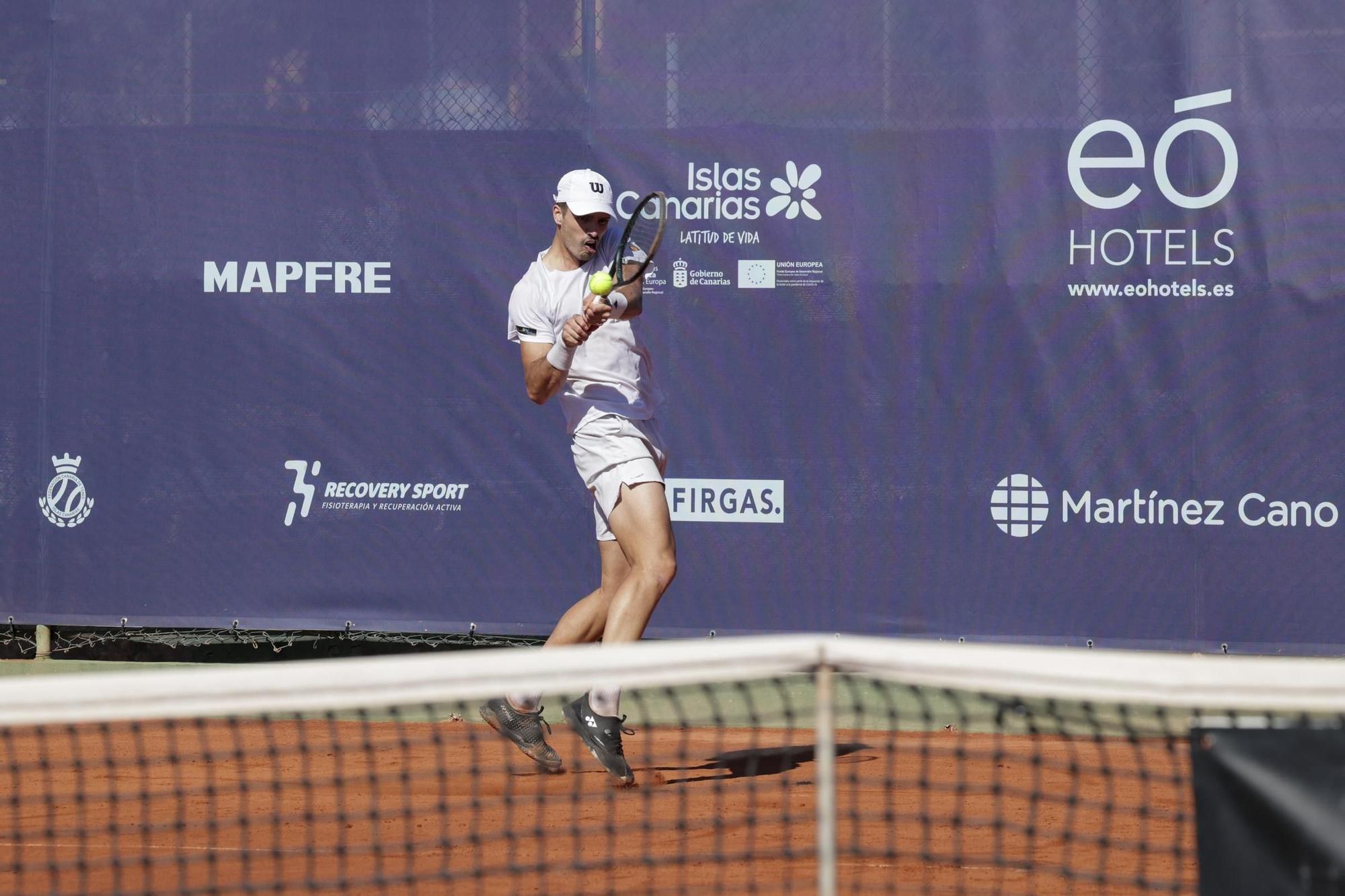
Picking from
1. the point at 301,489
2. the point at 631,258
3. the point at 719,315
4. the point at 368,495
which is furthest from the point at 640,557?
the point at 301,489

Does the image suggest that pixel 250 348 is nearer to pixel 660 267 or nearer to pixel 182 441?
pixel 182 441

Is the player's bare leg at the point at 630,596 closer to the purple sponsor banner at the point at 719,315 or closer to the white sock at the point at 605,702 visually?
the white sock at the point at 605,702

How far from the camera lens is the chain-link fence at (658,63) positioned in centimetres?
532

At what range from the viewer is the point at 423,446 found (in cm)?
567

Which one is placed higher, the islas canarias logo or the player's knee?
the islas canarias logo

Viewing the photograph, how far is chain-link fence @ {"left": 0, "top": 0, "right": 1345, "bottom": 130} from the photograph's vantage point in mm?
5320

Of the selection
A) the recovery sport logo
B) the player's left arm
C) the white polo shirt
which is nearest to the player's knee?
the white polo shirt

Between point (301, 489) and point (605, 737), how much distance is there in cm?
179

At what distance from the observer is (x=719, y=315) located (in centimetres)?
554

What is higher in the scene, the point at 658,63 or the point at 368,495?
the point at 658,63

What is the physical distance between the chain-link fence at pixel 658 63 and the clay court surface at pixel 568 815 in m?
2.09

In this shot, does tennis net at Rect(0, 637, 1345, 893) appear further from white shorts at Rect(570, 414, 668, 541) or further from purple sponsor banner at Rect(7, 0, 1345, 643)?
white shorts at Rect(570, 414, 668, 541)

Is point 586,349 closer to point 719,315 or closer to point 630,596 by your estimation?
point 630,596

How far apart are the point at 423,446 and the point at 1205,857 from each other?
375 centimetres
